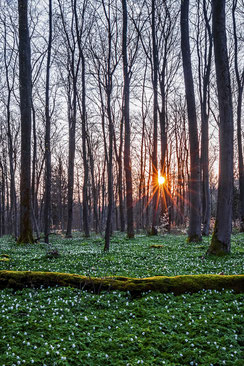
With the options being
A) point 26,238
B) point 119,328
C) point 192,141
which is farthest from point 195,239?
point 119,328

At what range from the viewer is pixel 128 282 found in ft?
20.1

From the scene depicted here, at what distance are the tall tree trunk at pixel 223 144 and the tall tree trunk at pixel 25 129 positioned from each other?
1064 centimetres

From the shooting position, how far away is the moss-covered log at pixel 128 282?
5.93 metres

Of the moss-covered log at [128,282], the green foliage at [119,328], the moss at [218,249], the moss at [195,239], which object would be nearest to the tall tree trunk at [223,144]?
the moss at [218,249]

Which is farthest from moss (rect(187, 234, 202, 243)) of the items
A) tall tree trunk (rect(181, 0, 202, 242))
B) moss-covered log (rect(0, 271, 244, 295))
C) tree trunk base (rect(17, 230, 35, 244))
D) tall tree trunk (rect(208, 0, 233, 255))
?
tree trunk base (rect(17, 230, 35, 244))

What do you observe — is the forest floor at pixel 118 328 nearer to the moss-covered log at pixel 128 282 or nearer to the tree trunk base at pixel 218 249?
Answer: the moss-covered log at pixel 128 282

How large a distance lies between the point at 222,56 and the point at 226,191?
5414mm

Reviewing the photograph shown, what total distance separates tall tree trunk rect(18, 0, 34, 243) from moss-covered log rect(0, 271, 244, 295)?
30.9 feet

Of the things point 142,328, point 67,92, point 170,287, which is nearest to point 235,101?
point 67,92

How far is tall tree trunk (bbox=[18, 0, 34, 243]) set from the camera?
15.3 metres

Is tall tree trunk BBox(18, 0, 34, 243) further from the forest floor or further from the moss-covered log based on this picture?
the forest floor

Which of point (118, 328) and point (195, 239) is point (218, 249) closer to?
point (195, 239)

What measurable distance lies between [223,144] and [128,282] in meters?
6.86

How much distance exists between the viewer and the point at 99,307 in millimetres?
5250
